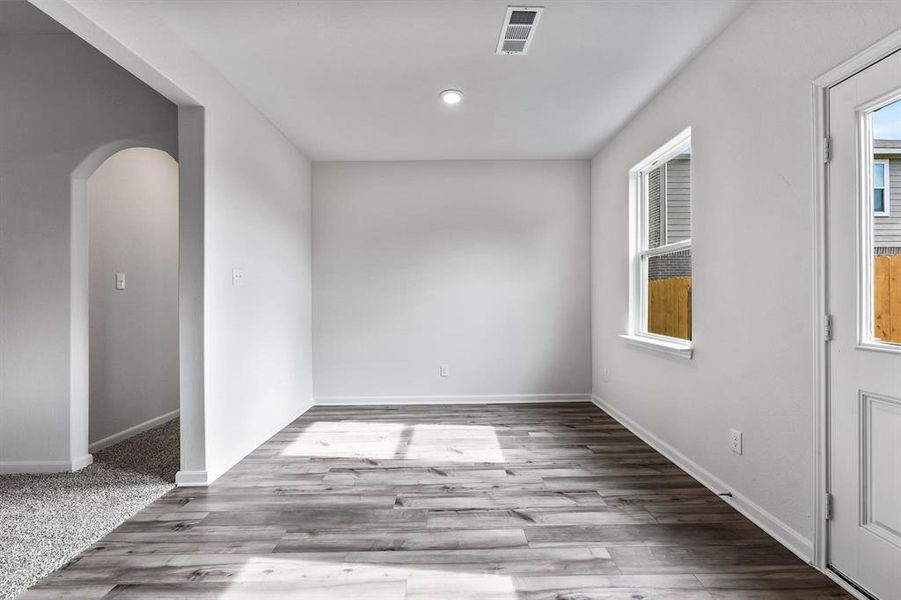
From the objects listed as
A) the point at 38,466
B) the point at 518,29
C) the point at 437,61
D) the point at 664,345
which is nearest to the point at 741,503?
the point at 664,345

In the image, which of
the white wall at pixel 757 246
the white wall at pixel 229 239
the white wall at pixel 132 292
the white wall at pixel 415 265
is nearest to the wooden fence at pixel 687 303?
the white wall at pixel 757 246

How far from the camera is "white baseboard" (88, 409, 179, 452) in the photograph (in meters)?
3.54

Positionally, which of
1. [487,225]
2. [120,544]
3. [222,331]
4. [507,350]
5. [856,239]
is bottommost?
[120,544]

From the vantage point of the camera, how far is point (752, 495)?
2.38 m

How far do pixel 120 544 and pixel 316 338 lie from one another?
3007mm

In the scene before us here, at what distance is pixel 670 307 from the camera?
357 cm

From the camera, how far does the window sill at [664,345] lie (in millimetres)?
3035

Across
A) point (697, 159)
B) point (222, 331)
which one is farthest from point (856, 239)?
point (222, 331)

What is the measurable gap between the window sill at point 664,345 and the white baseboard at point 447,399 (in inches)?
50.6

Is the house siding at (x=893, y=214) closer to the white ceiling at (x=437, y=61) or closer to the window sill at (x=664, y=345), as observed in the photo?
the white ceiling at (x=437, y=61)

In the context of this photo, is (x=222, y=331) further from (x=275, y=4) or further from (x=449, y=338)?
(x=449, y=338)

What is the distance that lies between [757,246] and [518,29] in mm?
1645

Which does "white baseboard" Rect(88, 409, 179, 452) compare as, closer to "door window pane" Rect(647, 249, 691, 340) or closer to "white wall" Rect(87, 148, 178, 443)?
"white wall" Rect(87, 148, 178, 443)

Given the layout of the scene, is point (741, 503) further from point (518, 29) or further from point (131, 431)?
point (131, 431)
